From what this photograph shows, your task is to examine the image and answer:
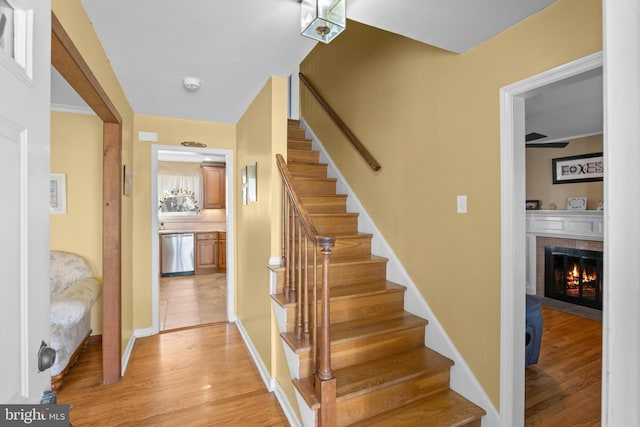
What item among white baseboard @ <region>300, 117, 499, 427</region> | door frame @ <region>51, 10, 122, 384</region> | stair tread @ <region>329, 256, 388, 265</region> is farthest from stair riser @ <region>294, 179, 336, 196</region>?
door frame @ <region>51, 10, 122, 384</region>

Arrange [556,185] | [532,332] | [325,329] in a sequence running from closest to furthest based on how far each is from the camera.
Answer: [325,329] < [532,332] < [556,185]

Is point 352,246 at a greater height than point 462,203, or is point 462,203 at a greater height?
point 462,203

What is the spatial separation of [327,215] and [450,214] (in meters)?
1.22

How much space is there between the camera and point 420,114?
232 cm

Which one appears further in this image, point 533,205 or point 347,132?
point 533,205

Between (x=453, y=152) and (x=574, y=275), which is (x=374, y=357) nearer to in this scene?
(x=453, y=152)

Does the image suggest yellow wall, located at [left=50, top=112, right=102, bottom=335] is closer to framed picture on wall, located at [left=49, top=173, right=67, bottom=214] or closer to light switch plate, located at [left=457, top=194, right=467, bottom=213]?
framed picture on wall, located at [left=49, top=173, right=67, bottom=214]

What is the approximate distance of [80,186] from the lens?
3.14 meters

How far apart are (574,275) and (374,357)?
13.1ft

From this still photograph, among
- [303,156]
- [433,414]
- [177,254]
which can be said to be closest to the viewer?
[433,414]

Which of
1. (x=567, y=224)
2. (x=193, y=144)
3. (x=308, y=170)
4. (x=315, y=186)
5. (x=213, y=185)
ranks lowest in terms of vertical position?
(x=567, y=224)

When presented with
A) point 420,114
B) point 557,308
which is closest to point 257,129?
point 420,114

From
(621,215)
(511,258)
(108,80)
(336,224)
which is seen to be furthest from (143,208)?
(621,215)

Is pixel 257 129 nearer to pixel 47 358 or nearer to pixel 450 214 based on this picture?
pixel 450 214
